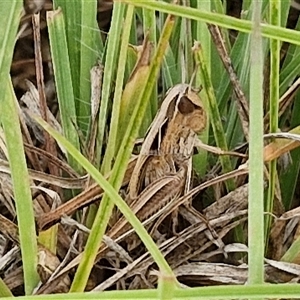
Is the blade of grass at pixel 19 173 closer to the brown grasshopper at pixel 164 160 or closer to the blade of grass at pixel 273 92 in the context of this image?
the brown grasshopper at pixel 164 160

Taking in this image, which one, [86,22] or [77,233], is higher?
[86,22]

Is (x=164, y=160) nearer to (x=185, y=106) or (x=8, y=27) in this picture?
(x=185, y=106)

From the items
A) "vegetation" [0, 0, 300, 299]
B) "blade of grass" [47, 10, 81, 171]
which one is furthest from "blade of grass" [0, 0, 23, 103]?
"blade of grass" [47, 10, 81, 171]

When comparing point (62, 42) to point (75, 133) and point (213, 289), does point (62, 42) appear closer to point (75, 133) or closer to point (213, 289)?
point (75, 133)

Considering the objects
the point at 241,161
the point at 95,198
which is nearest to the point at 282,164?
the point at 241,161

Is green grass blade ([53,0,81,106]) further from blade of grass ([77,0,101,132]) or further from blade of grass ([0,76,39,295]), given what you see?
blade of grass ([0,76,39,295])

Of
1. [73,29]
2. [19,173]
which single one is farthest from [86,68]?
[19,173]
